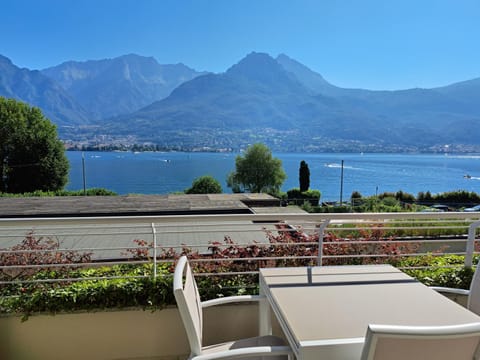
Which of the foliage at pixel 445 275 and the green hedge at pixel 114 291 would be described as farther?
the foliage at pixel 445 275

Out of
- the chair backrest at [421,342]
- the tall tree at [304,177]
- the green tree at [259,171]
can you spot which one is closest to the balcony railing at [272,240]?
the chair backrest at [421,342]

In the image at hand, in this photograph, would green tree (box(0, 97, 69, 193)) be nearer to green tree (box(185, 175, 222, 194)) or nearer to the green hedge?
green tree (box(185, 175, 222, 194))

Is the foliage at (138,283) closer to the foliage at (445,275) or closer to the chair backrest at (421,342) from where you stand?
the foliage at (445,275)

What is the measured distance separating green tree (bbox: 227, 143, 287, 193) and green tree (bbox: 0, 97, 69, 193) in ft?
64.3

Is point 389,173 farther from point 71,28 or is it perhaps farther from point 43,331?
point 43,331

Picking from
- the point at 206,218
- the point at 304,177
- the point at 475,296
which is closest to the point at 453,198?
the point at 304,177

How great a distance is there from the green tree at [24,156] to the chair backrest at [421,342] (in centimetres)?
3007

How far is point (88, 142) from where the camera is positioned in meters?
128

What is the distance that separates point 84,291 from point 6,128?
100 ft

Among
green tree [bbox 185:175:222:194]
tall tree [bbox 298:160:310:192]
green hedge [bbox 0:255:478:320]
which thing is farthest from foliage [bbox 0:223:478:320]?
tall tree [bbox 298:160:310:192]

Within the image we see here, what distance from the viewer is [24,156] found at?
26.7m

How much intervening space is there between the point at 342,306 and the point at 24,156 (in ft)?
102

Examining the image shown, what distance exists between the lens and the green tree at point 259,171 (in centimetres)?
3897

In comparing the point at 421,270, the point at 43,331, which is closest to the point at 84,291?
the point at 43,331
